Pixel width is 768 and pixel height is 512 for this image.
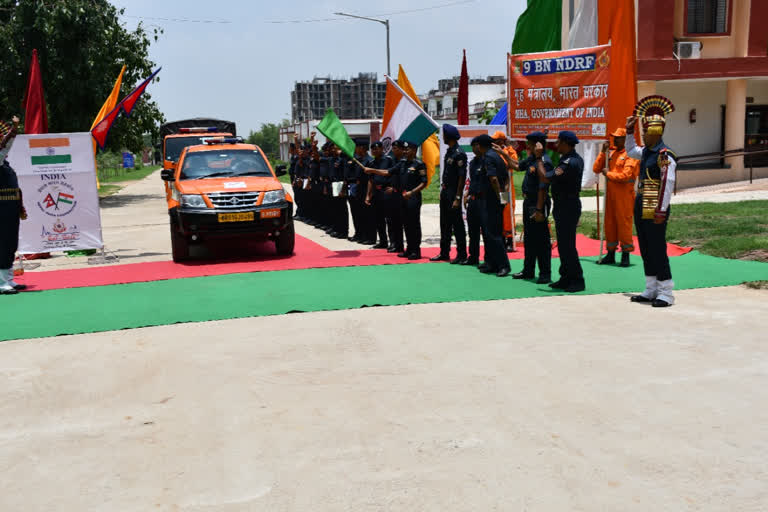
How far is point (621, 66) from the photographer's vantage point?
10.2m

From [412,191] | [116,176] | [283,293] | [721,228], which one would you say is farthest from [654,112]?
[116,176]

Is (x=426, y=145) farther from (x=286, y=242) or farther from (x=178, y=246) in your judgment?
(x=178, y=246)

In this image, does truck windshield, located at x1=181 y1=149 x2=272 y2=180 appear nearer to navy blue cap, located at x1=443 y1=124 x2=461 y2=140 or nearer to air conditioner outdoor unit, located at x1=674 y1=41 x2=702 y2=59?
navy blue cap, located at x1=443 y1=124 x2=461 y2=140

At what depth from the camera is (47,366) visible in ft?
20.1

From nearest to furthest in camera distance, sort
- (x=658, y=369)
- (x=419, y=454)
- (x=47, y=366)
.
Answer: (x=419, y=454) → (x=658, y=369) → (x=47, y=366)

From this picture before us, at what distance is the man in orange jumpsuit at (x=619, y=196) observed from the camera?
10.5 meters

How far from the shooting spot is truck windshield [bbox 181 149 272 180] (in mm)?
12508

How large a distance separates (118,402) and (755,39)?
26.6 m

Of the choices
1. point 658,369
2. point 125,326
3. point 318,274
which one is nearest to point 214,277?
point 318,274

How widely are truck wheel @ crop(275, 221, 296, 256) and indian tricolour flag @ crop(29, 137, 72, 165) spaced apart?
138 inches

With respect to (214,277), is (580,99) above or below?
above

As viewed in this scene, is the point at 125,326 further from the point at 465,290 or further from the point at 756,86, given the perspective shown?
the point at 756,86

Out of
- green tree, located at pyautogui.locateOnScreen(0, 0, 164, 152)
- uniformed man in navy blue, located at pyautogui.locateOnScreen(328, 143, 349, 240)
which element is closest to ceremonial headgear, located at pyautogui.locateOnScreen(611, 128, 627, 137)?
uniformed man in navy blue, located at pyautogui.locateOnScreen(328, 143, 349, 240)

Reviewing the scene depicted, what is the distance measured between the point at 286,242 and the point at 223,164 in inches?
72.1
